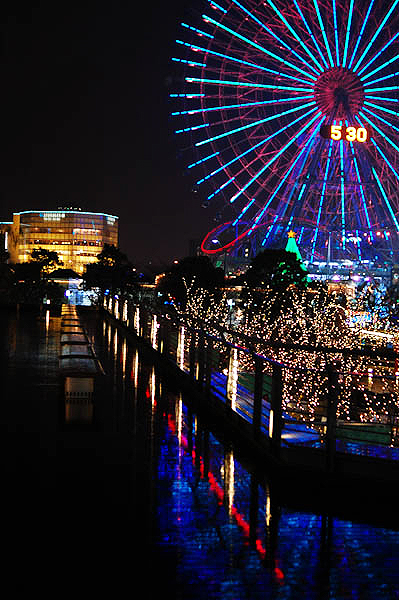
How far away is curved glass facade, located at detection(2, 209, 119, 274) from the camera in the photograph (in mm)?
161875

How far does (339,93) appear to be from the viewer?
3278 centimetres

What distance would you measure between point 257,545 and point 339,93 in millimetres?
30592

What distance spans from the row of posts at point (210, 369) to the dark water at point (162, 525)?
0.44m

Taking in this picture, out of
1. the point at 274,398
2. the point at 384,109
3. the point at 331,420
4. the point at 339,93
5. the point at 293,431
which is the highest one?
the point at 339,93

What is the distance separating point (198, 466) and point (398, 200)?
105 ft

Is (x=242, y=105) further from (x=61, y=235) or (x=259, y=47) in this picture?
(x=61, y=235)

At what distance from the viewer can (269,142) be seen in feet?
111

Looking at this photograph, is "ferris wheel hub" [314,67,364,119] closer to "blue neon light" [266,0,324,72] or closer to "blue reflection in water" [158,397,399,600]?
"blue neon light" [266,0,324,72]

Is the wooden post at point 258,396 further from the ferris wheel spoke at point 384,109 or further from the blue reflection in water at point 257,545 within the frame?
the ferris wheel spoke at point 384,109

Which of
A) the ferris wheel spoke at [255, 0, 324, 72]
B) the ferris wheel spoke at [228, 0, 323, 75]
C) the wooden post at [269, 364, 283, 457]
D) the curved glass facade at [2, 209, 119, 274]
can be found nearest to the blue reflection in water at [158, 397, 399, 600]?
the wooden post at [269, 364, 283, 457]

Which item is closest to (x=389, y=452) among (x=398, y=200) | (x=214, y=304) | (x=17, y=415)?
(x=17, y=415)

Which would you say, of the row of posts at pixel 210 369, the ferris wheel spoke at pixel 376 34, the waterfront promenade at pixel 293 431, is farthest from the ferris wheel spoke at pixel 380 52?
the waterfront promenade at pixel 293 431

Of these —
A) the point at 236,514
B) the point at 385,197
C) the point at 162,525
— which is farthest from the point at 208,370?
the point at 385,197

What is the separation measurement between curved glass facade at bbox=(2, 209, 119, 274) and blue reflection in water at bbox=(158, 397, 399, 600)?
157849 millimetres
